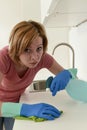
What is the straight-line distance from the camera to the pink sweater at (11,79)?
1055 mm

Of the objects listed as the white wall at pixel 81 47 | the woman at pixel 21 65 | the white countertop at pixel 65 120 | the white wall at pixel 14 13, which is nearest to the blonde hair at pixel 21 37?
the woman at pixel 21 65

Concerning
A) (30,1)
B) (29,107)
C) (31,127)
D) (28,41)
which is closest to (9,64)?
(28,41)

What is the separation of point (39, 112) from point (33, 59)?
30 cm

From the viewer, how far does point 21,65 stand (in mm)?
1132

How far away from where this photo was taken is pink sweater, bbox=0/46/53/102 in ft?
3.46

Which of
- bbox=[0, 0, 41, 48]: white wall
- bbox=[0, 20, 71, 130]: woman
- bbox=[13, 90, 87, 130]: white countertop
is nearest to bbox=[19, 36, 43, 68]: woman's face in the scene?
bbox=[0, 20, 71, 130]: woman

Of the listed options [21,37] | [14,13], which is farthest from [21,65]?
[14,13]

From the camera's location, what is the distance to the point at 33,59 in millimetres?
1003

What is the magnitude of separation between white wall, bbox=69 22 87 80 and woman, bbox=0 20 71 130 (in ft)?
1.49

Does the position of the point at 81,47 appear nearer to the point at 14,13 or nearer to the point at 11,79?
the point at 11,79

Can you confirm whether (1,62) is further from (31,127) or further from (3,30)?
(3,30)

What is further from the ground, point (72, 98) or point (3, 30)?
point (3, 30)

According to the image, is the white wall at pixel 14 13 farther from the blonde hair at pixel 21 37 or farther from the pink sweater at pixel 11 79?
the blonde hair at pixel 21 37

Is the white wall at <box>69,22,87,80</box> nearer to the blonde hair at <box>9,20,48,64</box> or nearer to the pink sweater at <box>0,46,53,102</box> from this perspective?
the pink sweater at <box>0,46,53,102</box>
